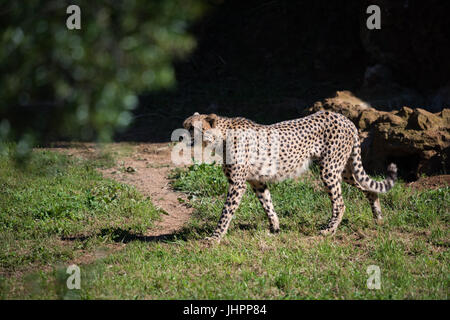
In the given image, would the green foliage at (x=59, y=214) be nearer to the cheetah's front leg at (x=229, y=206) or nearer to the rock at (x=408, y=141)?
the cheetah's front leg at (x=229, y=206)

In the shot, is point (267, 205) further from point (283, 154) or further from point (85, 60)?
point (85, 60)

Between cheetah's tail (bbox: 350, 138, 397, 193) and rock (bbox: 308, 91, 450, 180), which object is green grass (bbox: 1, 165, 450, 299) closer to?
cheetah's tail (bbox: 350, 138, 397, 193)

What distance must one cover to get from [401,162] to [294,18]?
7239mm

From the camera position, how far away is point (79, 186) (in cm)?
744

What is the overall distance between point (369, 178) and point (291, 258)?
5.23ft

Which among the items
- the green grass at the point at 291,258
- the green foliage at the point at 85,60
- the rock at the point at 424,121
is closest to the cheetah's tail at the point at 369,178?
the green grass at the point at 291,258

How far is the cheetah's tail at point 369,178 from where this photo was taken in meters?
5.59

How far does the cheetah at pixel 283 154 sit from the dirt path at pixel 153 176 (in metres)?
1.06

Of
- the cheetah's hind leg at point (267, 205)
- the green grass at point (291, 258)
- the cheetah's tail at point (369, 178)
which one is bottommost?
the green grass at point (291, 258)

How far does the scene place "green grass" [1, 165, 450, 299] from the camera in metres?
4.17

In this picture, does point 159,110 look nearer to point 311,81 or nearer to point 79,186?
point 311,81

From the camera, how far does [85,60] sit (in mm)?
2104
